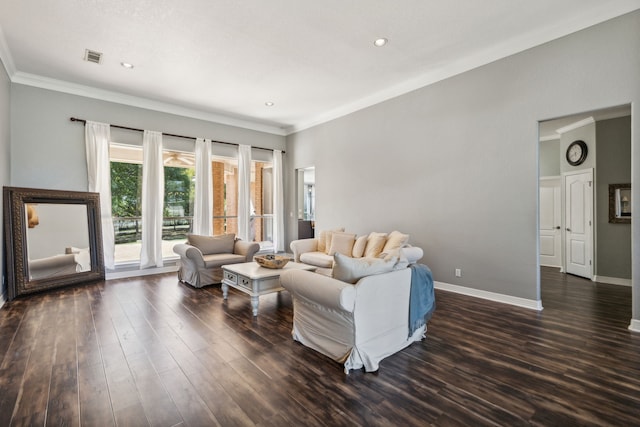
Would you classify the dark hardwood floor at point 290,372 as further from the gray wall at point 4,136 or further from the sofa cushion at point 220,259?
the gray wall at point 4,136

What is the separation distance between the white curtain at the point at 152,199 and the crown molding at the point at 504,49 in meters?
3.97

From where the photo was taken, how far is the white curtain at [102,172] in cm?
530

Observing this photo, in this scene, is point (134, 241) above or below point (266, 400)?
above

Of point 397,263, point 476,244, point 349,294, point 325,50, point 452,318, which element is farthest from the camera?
point 476,244

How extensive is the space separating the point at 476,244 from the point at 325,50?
3.43m

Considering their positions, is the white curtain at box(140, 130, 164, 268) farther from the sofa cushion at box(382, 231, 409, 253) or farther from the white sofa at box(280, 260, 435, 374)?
the sofa cushion at box(382, 231, 409, 253)

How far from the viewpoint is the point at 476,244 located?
433 centimetres

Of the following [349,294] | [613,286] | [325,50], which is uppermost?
[325,50]

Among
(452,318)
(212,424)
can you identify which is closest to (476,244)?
(452,318)

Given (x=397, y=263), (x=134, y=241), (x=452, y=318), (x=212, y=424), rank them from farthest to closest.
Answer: (x=134, y=241)
(x=452, y=318)
(x=397, y=263)
(x=212, y=424)

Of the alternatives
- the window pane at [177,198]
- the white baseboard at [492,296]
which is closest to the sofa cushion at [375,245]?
the white baseboard at [492,296]

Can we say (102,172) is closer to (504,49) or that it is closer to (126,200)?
(126,200)

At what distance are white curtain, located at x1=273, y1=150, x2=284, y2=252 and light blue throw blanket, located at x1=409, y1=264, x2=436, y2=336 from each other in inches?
A: 202

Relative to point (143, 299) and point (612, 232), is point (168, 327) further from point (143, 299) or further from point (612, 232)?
point (612, 232)
